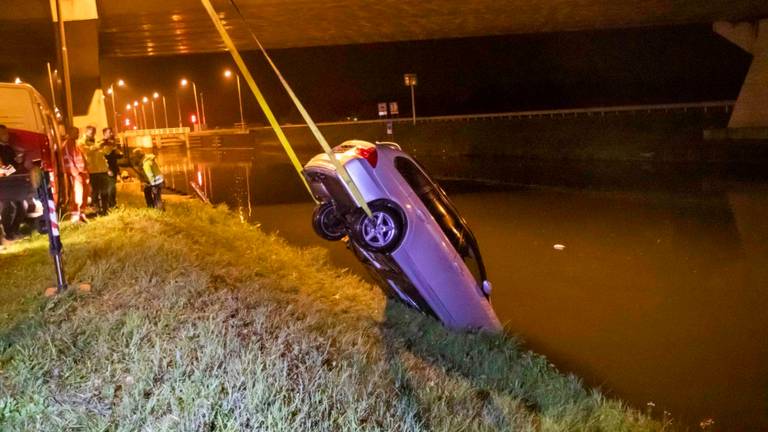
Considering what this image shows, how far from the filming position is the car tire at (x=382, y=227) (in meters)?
6.65

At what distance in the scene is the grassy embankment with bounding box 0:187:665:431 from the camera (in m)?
3.72

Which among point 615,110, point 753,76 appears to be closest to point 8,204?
point 753,76

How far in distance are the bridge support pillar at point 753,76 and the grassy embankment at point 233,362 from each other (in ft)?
83.6

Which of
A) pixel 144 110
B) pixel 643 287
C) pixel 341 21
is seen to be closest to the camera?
pixel 643 287

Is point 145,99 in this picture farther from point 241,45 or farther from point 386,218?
point 386,218

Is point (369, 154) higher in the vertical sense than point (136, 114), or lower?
lower

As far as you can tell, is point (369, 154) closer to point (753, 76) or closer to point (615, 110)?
point (753, 76)

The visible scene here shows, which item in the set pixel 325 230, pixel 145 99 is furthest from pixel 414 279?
pixel 145 99

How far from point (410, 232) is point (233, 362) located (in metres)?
2.89

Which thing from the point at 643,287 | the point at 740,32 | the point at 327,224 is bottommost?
the point at 643,287

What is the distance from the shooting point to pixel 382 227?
6.69 metres

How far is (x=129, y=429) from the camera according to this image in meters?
3.52

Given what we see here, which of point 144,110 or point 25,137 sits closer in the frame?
point 25,137

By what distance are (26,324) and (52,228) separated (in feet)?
3.87
